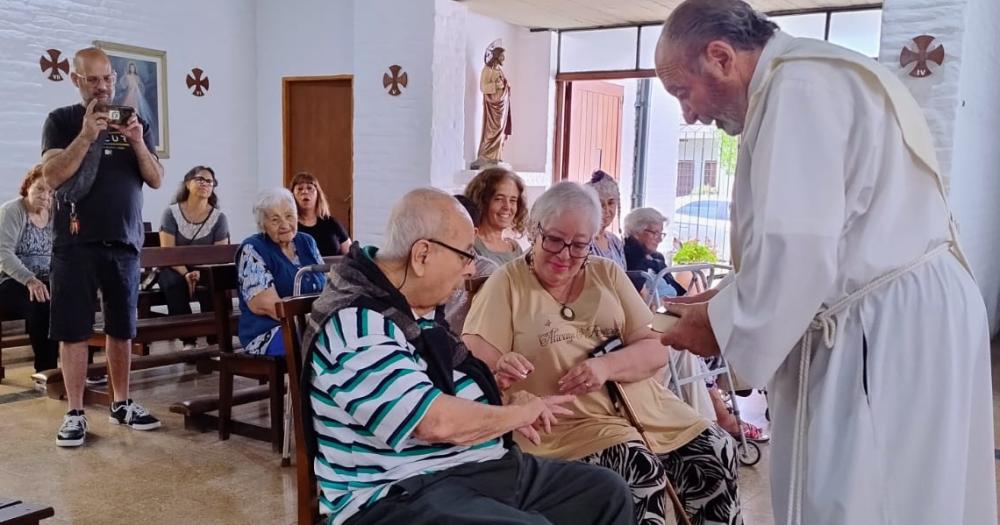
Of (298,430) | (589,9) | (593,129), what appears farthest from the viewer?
(593,129)

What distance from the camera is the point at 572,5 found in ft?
21.8

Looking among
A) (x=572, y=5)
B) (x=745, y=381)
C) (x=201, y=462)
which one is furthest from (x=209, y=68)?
(x=745, y=381)

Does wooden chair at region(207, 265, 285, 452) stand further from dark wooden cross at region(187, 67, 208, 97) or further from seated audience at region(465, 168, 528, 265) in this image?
dark wooden cross at region(187, 67, 208, 97)

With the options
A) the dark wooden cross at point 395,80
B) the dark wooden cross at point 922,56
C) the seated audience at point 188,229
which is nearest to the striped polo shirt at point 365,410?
the seated audience at point 188,229

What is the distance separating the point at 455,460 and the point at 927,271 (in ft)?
3.19

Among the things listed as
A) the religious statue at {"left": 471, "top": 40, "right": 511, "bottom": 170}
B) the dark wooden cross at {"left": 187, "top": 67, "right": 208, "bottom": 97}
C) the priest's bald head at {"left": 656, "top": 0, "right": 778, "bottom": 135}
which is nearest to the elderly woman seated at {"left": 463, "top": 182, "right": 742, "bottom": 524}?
the priest's bald head at {"left": 656, "top": 0, "right": 778, "bottom": 135}

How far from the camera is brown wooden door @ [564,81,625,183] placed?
26.1 ft

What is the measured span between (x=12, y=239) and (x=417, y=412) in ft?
13.6

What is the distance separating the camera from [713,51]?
152 centimetres

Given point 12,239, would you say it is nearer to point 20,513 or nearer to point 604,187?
point 604,187

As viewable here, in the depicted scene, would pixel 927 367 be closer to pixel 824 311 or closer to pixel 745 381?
pixel 824 311

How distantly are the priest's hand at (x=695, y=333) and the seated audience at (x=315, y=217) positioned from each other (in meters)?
3.39

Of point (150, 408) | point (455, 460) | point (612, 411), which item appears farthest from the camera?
point (150, 408)

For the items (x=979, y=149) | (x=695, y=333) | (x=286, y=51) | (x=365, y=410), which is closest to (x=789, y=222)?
(x=695, y=333)
